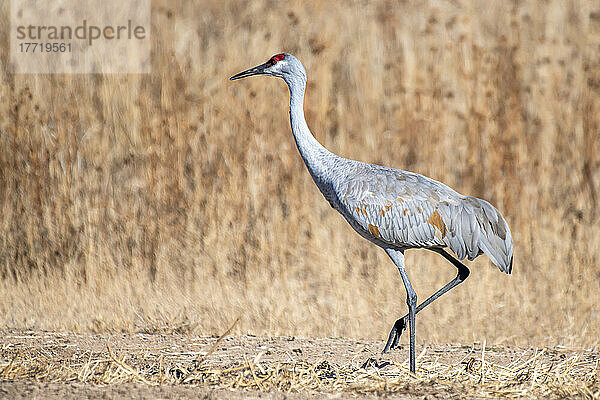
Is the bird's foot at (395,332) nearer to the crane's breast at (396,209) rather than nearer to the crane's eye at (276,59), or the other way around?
the crane's breast at (396,209)

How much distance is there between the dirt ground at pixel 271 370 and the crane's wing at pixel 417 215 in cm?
68

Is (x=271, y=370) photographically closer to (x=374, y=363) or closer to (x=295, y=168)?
(x=374, y=363)

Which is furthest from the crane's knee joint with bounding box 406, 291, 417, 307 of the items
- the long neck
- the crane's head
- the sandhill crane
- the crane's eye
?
the crane's eye

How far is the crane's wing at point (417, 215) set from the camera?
469cm

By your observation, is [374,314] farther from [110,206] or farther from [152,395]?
[152,395]

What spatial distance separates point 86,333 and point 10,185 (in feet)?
5.67

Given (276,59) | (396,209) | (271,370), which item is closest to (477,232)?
(396,209)

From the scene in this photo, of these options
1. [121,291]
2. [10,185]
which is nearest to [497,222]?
[121,291]

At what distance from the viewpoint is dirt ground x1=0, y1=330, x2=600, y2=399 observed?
13.5 feet

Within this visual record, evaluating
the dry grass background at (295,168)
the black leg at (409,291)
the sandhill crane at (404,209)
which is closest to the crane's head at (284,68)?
the sandhill crane at (404,209)

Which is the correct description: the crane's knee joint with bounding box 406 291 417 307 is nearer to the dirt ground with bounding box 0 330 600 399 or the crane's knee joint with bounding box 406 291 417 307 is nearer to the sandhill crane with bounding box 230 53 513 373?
the sandhill crane with bounding box 230 53 513 373

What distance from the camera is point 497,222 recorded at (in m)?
4.79

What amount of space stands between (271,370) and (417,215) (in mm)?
1192

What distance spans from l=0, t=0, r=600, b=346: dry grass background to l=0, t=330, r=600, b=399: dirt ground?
0.83 meters
